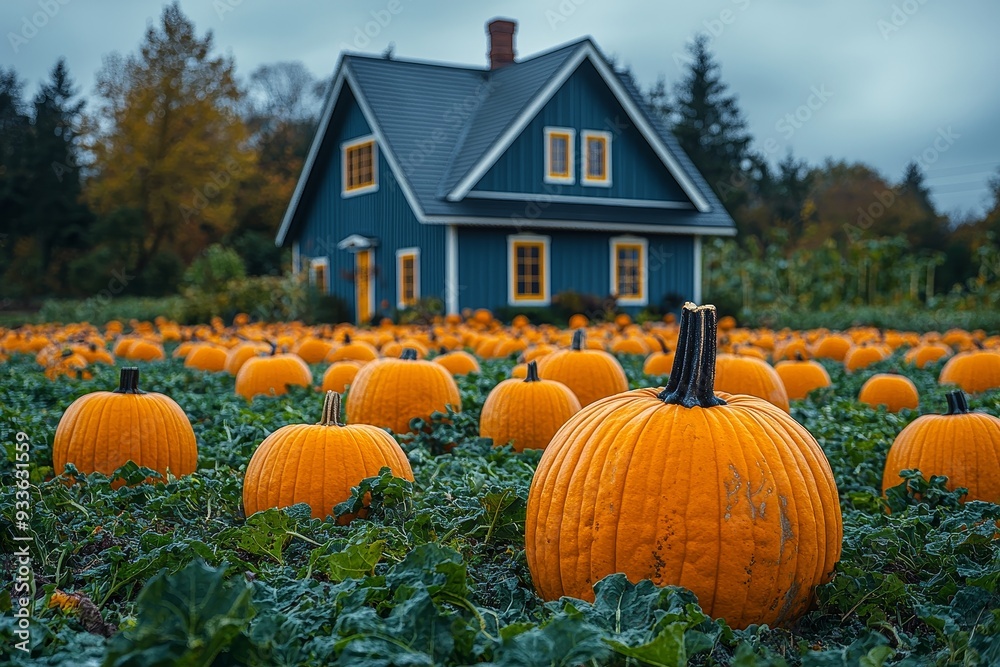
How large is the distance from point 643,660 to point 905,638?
0.96 metres

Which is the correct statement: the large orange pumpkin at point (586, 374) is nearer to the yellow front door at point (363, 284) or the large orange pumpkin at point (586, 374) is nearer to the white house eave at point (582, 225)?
the white house eave at point (582, 225)

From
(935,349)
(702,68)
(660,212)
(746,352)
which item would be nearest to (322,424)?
(746,352)

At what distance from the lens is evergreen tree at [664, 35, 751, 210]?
46.8m

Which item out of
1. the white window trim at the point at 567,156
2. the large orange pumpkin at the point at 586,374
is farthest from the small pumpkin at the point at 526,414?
Answer: the white window trim at the point at 567,156

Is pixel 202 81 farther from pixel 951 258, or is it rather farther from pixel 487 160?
pixel 951 258

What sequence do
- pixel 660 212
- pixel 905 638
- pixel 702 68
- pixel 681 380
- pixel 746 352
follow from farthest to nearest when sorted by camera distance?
pixel 702 68 < pixel 660 212 < pixel 746 352 < pixel 681 380 < pixel 905 638

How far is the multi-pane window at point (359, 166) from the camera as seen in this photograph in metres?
22.8

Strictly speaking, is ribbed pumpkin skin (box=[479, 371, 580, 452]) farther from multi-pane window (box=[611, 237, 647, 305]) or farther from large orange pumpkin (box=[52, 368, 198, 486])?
multi-pane window (box=[611, 237, 647, 305])

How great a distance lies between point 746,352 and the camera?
7855 mm

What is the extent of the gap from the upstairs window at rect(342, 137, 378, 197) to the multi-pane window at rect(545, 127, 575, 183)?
415 centimetres

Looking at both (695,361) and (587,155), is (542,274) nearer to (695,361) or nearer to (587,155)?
(587,155)
